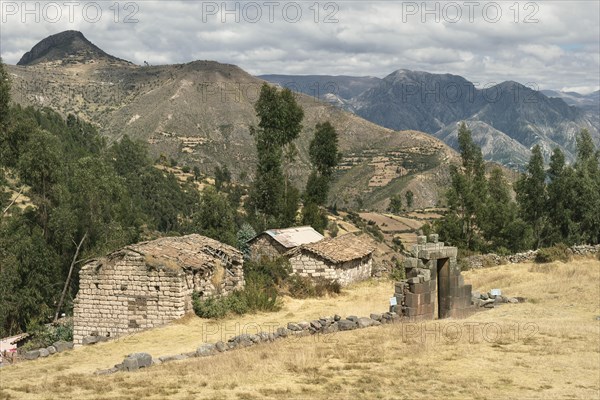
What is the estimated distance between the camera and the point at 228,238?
145 ft

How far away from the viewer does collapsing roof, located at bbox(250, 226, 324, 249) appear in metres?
42.7

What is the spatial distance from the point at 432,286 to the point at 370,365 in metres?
7.72

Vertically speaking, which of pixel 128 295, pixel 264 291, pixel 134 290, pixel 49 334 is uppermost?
pixel 134 290

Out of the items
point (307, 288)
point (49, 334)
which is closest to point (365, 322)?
point (307, 288)

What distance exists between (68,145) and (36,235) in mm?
48541

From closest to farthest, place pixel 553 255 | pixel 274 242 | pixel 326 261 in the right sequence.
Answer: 1. pixel 326 261
2. pixel 553 255
3. pixel 274 242

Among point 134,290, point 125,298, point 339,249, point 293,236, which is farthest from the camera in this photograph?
point 293,236

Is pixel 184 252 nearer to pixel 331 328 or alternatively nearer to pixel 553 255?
pixel 331 328

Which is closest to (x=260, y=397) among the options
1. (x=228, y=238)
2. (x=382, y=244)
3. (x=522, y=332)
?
(x=522, y=332)

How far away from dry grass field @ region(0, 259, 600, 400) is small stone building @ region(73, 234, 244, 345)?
Answer: 1299mm

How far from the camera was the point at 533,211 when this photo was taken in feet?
179

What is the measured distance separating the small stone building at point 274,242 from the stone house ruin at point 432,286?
18974mm

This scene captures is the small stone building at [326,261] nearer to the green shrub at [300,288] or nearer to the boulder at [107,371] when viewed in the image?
the green shrub at [300,288]

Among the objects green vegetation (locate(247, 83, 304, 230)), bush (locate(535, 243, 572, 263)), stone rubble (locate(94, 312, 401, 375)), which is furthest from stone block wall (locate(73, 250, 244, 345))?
Result: green vegetation (locate(247, 83, 304, 230))
